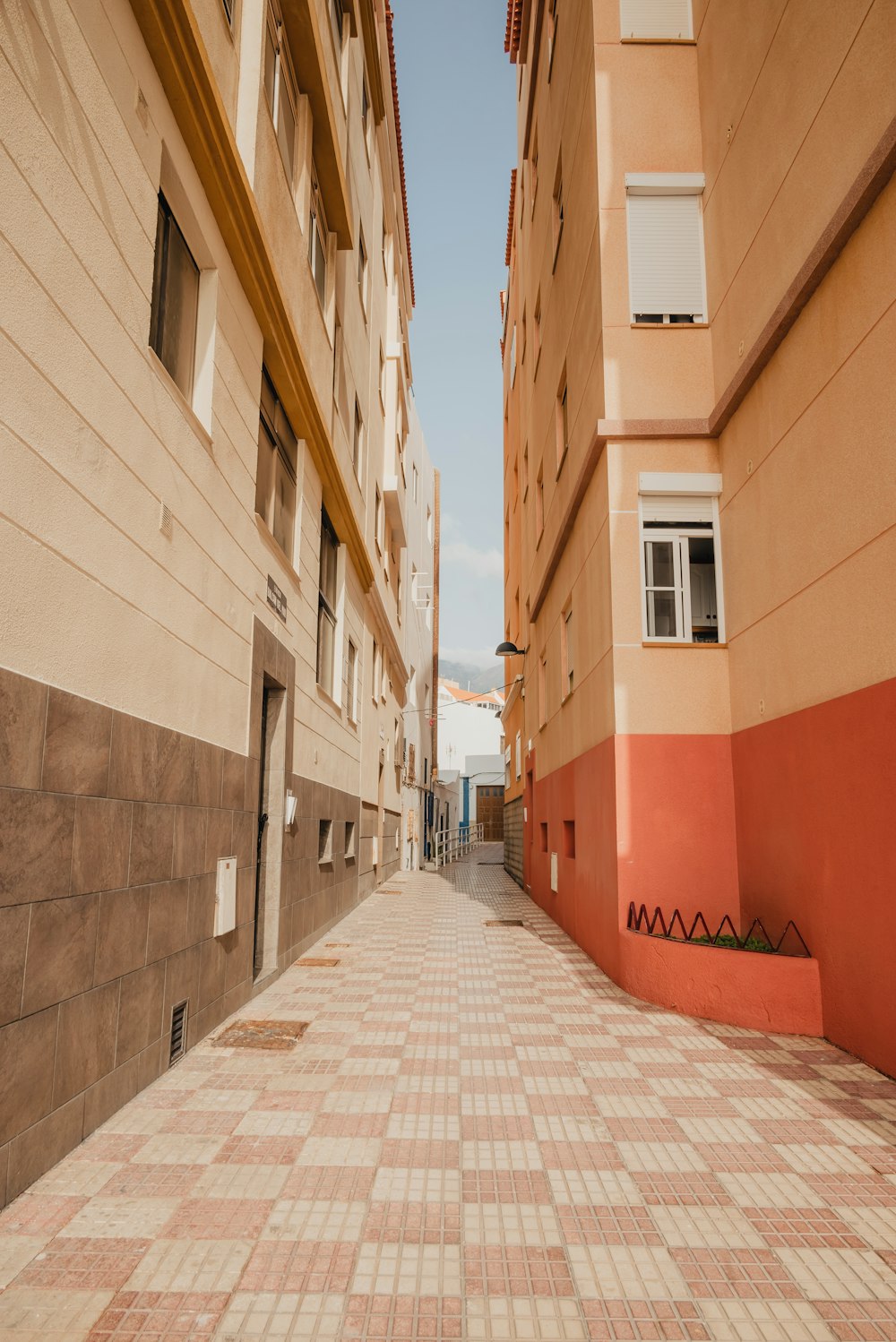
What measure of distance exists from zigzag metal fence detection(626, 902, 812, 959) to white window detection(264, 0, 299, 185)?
7869 mm

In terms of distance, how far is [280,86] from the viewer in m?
8.20

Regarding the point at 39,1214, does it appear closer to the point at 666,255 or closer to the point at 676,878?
the point at 676,878

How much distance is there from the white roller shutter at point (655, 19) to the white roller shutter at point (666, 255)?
192 centimetres

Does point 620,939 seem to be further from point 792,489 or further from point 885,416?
point 885,416

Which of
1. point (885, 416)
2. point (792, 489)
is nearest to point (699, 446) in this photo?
point (792, 489)

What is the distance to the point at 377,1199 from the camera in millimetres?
3385

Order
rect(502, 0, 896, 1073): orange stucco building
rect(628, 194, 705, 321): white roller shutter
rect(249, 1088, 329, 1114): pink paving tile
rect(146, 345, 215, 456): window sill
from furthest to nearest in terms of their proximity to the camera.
→ rect(628, 194, 705, 321): white roller shutter
rect(502, 0, 896, 1073): orange stucco building
rect(146, 345, 215, 456): window sill
rect(249, 1088, 329, 1114): pink paving tile

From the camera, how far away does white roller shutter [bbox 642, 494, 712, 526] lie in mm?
8156

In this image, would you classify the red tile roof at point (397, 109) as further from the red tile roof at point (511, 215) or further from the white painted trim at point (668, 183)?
the white painted trim at point (668, 183)

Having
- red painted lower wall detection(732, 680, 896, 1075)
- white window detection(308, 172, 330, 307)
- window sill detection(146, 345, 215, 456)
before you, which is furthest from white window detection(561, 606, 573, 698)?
window sill detection(146, 345, 215, 456)

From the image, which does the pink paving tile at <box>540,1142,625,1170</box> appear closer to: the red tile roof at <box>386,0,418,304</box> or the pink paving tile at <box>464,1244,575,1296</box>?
the pink paving tile at <box>464,1244,575,1296</box>

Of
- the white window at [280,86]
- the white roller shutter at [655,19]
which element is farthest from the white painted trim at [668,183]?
the white window at [280,86]

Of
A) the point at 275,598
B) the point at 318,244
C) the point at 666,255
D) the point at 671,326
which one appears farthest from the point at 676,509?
the point at 318,244

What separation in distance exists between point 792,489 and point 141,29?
5.10m
